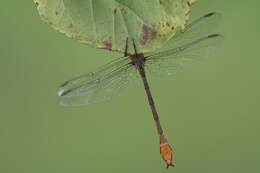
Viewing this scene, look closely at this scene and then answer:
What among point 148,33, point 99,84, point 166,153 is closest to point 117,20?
point 148,33

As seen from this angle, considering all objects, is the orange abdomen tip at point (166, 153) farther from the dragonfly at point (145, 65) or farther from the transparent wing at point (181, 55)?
the transparent wing at point (181, 55)

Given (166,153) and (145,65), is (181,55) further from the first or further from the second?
(166,153)

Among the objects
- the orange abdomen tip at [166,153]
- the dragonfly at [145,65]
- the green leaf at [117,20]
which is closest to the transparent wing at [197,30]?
the dragonfly at [145,65]

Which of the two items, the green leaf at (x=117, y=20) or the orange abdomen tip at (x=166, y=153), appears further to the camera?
the orange abdomen tip at (x=166, y=153)

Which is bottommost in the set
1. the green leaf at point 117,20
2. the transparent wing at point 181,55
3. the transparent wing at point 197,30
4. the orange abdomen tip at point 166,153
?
the green leaf at point 117,20

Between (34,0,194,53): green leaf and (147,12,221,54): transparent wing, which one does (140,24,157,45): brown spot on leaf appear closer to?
(34,0,194,53): green leaf

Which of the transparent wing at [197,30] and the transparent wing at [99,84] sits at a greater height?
the transparent wing at [197,30]

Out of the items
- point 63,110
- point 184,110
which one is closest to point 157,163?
point 184,110
